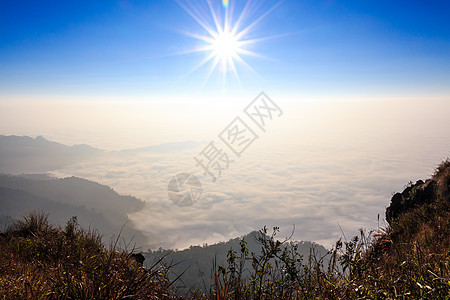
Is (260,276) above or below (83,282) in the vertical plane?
above

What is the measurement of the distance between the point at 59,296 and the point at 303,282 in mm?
3078

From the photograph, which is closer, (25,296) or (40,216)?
(25,296)

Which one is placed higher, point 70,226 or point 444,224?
point 444,224

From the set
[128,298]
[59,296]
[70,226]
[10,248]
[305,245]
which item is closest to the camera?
[59,296]

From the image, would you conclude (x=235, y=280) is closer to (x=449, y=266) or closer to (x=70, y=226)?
(x=449, y=266)

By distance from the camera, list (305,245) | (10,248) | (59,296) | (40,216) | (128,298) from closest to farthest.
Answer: (59,296)
(128,298)
(10,248)
(40,216)
(305,245)

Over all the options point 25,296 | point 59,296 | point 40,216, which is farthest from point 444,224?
point 40,216

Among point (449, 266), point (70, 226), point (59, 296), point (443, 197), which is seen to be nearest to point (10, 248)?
point (70, 226)

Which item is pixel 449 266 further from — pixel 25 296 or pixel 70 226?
pixel 70 226

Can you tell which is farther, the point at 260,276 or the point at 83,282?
the point at 260,276

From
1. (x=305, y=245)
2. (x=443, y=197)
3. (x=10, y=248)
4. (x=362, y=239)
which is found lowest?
(x=305, y=245)

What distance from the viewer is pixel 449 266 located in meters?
3.12

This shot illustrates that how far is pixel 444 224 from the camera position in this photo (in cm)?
593

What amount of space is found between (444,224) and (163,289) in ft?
21.1
